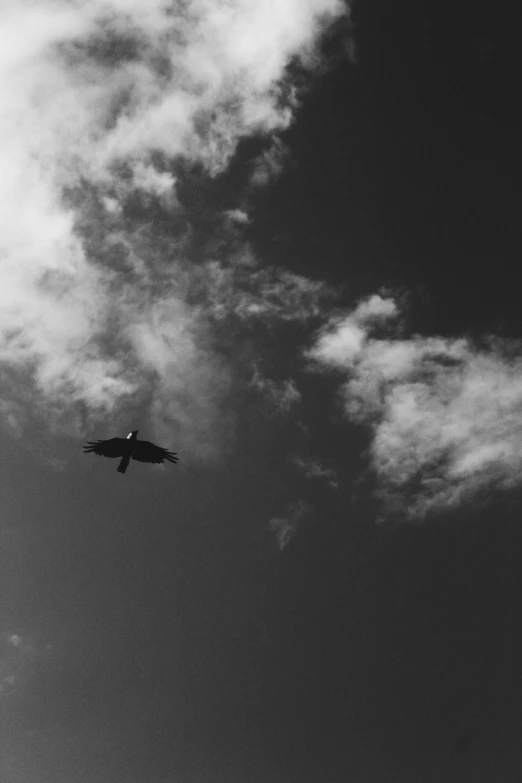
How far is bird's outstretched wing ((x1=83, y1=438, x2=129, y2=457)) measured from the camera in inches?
1366

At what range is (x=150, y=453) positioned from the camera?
3509cm

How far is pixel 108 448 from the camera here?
3481 cm

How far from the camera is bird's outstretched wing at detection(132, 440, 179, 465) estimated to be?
34.7 m

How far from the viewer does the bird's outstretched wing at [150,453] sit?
3469 centimetres

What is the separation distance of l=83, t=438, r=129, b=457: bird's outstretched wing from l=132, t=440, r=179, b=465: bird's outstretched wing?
0.64m

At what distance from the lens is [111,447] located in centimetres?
3484

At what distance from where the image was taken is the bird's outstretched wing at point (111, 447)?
3469cm

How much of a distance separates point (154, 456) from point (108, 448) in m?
2.56

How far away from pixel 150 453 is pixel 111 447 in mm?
2158

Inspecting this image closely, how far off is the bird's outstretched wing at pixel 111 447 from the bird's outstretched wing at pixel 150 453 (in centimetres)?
64
